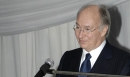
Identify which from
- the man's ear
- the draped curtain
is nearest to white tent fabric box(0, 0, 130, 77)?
the draped curtain

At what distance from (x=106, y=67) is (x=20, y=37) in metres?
1.09

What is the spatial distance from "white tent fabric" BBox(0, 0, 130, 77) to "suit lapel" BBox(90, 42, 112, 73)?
462mm

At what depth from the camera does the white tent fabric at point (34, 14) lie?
6.57ft

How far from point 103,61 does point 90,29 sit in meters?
0.19

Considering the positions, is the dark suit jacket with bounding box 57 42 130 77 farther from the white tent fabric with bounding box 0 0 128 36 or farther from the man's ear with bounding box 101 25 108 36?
the white tent fabric with bounding box 0 0 128 36

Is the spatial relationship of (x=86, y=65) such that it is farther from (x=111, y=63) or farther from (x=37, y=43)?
(x=37, y=43)

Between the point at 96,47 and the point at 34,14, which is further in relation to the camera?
the point at 34,14

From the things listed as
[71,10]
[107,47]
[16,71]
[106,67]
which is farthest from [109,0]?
[16,71]

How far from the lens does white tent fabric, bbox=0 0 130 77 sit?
6.45ft

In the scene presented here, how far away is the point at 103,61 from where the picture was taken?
1490 millimetres

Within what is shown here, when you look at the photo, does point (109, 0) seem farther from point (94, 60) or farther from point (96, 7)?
point (94, 60)

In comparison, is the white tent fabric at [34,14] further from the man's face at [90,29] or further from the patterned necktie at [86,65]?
the patterned necktie at [86,65]

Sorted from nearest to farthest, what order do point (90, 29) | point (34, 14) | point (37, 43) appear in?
1. point (90, 29)
2. point (34, 14)
3. point (37, 43)

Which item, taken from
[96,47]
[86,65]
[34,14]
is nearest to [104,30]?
[96,47]
